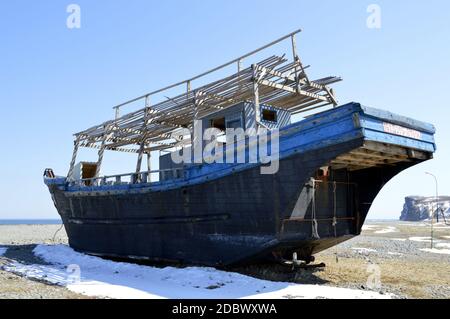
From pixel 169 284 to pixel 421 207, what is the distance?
4186 inches

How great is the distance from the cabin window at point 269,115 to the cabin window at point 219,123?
137 centimetres

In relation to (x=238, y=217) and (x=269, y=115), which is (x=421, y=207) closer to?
(x=269, y=115)

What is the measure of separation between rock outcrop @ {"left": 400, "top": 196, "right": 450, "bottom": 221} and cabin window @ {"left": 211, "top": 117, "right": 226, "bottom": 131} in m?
98.6

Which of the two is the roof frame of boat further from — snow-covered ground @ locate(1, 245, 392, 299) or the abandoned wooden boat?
snow-covered ground @ locate(1, 245, 392, 299)

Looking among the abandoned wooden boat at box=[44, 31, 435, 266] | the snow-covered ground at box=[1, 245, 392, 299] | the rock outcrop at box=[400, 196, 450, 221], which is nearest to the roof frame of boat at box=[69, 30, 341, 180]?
the abandoned wooden boat at box=[44, 31, 435, 266]

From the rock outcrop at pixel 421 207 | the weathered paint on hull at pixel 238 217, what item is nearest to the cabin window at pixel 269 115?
the weathered paint on hull at pixel 238 217

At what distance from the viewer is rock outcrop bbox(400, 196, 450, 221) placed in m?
97.1

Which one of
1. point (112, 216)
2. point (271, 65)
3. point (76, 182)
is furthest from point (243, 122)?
point (76, 182)

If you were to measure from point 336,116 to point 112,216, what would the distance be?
953 centimetres

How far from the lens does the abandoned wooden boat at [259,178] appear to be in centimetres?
878

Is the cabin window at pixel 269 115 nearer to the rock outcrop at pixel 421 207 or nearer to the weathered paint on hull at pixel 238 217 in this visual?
the weathered paint on hull at pixel 238 217

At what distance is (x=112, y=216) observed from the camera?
14.2m
